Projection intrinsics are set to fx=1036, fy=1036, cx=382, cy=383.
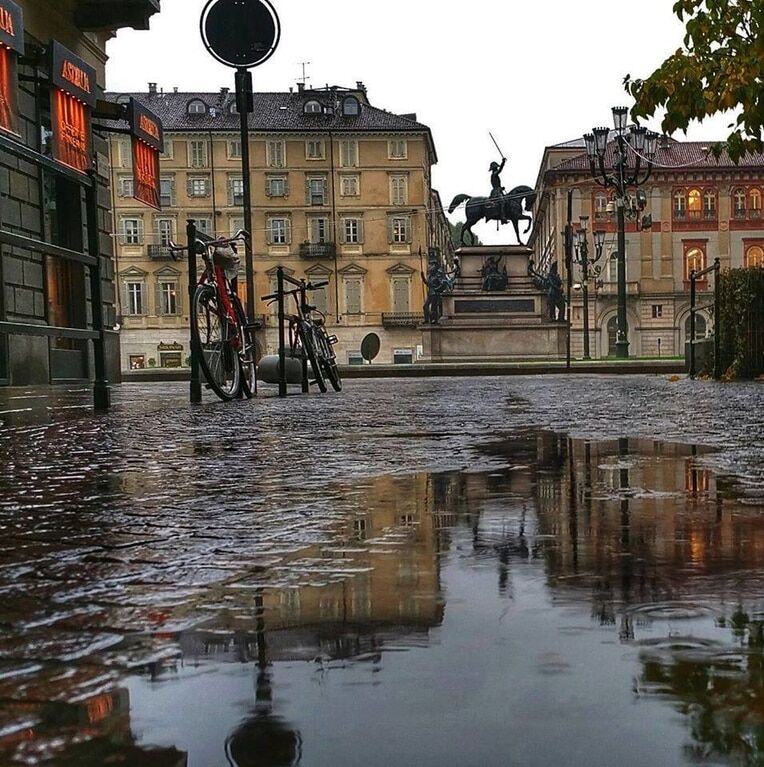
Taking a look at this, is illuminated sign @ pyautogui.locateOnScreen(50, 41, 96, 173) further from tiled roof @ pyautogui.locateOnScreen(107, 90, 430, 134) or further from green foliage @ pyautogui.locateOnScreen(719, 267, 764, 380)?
tiled roof @ pyautogui.locateOnScreen(107, 90, 430, 134)

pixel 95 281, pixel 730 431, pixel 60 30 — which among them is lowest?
pixel 730 431

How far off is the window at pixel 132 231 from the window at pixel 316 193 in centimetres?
1010

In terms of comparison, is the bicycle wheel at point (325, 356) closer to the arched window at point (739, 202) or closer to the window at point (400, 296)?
the window at point (400, 296)

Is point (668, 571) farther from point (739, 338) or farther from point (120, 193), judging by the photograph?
point (120, 193)

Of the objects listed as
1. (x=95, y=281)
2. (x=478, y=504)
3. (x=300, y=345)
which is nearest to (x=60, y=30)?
(x=300, y=345)

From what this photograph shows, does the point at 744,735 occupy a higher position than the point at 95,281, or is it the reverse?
the point at 95,281

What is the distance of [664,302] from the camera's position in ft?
200

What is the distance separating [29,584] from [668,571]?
0.91 metres

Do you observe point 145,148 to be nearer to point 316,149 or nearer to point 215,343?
point 215,343

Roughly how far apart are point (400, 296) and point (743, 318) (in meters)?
48.5

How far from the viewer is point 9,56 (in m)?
10.0

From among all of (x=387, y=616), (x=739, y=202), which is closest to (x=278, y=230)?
(x=739, y=202)

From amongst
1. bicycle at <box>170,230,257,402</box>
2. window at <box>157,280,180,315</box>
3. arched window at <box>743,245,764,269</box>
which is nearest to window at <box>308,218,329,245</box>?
window at <box>157,280,180,315</box>

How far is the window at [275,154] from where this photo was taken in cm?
6094
